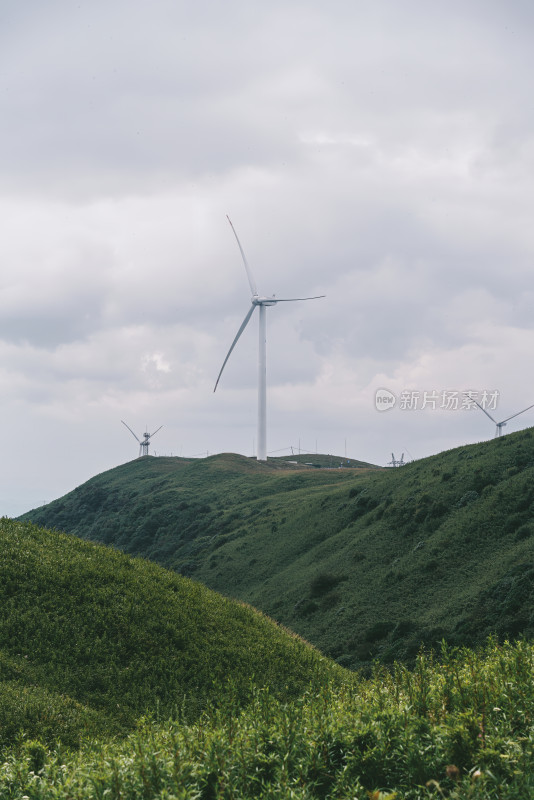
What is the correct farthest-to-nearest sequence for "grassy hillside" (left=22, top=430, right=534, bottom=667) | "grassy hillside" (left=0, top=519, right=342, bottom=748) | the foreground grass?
"grassy hillside" (left=22, top=430, right=534, bottom=667), "grassy hillside" (left=0, top=519, right=342, bottom=748), the foreground grass

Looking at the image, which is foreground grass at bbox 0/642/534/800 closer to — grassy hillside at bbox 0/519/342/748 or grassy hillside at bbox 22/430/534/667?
grassy hillside at bbox 0/519/342/748

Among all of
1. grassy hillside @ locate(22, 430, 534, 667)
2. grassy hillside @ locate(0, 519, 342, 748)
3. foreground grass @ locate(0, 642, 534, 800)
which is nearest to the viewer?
foreground grass @ locate(0, 642, 534, 800)

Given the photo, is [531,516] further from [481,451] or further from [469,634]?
[481,451]

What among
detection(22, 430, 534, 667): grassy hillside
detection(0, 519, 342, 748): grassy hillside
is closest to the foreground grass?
detection(0, 519, 342, 748): grassy hillside

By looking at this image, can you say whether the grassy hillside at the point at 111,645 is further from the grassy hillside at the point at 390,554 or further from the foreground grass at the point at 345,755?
the grassy hillside at the point at 390,554

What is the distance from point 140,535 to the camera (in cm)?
14012

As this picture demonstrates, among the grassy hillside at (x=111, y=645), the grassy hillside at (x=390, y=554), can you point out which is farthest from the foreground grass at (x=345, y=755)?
the grassy hillside at (x=390, y=554)

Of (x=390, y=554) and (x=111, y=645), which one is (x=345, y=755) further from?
(x=390, y=554)

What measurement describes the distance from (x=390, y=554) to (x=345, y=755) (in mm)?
62181

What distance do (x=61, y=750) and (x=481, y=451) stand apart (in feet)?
252

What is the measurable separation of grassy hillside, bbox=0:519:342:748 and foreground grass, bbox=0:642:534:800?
6.68m

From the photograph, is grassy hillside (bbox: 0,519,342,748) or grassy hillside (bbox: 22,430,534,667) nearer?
grassy hillside (bbox: 0,519,342,748)

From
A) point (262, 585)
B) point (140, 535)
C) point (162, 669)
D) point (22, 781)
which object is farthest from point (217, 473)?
point (22, 781)

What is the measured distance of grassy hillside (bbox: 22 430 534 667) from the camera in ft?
182
